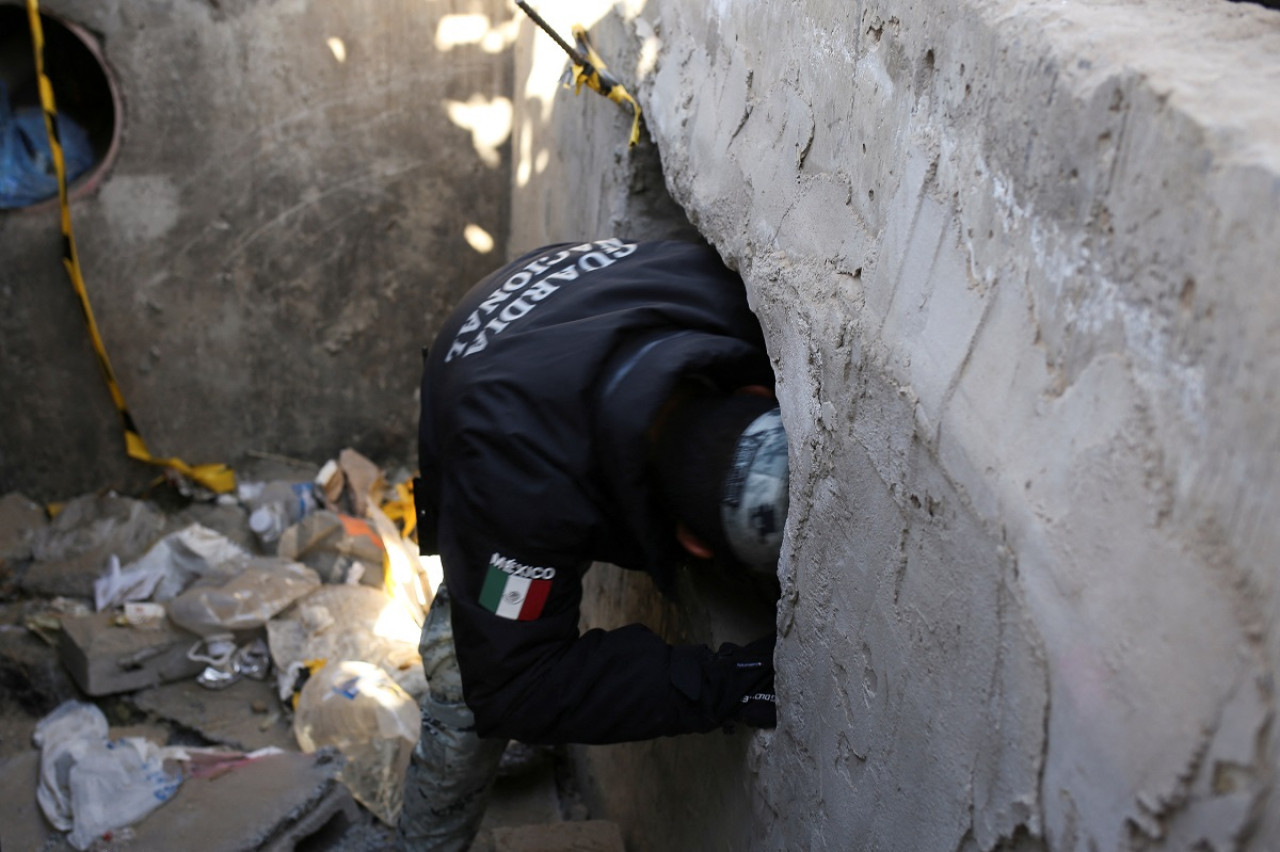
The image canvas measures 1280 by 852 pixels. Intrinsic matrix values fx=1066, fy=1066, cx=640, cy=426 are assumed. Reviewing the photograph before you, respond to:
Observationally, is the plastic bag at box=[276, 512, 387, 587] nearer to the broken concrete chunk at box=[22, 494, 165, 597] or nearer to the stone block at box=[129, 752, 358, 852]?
the broken concrete chunk at box=[22, 494, 165, 597]

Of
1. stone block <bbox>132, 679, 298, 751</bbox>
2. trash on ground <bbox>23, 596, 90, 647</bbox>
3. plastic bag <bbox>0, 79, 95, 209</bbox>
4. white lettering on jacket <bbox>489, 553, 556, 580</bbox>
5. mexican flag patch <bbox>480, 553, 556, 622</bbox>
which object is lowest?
stone block <bbox>132, 679, 298, 751</bbox>

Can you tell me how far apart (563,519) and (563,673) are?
235 mm

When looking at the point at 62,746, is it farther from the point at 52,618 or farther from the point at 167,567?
the point at 167,567

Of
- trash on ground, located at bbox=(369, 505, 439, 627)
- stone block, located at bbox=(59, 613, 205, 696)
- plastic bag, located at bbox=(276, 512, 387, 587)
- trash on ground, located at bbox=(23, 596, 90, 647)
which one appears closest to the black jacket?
trash on ground, located at bbox=(369, 505, 439, 627)

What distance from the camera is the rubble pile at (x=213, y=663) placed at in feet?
8.39

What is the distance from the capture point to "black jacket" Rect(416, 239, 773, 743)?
1543mm

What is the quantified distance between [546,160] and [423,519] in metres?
1.88

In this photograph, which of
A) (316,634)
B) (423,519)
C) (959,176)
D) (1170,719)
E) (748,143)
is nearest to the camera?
(1170,719)

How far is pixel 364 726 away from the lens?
2939 mm

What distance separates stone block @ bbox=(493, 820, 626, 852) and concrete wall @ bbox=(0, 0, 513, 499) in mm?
2491

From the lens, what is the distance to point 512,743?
291 centimetres

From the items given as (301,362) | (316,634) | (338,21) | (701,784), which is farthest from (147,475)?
(701,784)

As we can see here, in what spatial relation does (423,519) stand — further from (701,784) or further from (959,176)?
(959,176)

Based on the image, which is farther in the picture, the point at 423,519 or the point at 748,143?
the point at 423,519
